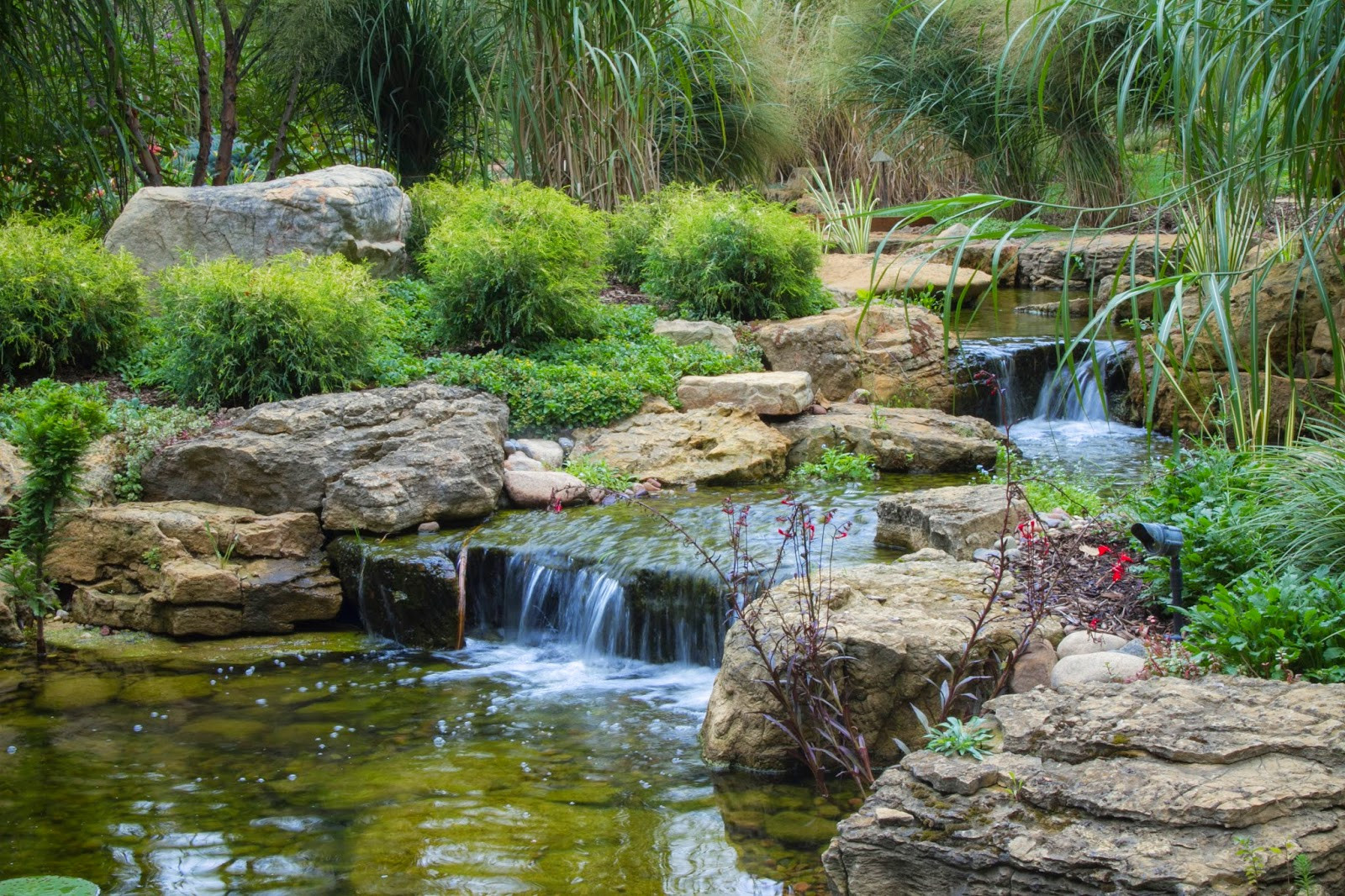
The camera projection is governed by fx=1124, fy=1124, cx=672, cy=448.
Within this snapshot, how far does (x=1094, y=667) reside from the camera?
12.8ft

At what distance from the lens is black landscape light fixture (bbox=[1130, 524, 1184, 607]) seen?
387 cm

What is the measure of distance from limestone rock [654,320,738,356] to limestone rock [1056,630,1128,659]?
528 centimetres

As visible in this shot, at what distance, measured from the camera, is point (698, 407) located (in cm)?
841

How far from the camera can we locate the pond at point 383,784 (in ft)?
11.4

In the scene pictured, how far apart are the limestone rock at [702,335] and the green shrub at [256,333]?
263 cm

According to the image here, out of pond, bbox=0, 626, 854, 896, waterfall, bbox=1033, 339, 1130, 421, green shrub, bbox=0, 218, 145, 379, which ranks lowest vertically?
pond, bbox=0, 626, 854, 896

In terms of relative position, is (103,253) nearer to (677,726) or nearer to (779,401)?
(779,401)

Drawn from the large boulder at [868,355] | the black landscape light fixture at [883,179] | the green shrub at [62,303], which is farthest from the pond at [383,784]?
the black landscape light fixture at [883,179]

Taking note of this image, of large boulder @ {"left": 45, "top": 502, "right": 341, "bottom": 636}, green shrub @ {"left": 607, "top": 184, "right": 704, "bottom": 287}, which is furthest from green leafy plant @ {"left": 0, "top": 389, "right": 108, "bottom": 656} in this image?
green shrub @ {"left": 607, "top": 184, "right": 704, "bottom": 287}

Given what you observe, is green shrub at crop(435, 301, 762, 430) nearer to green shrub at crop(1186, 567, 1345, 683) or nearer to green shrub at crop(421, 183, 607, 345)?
green shrub at crop(421, 183, 607, 345)

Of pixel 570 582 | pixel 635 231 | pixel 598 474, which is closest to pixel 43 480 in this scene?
pixel 570 582

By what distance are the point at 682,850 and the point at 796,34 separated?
676 inches

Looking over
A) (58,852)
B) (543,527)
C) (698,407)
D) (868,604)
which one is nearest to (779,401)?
(698,407)

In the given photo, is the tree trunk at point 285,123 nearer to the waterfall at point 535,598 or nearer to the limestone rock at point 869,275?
the limestone rock at point 869,275
